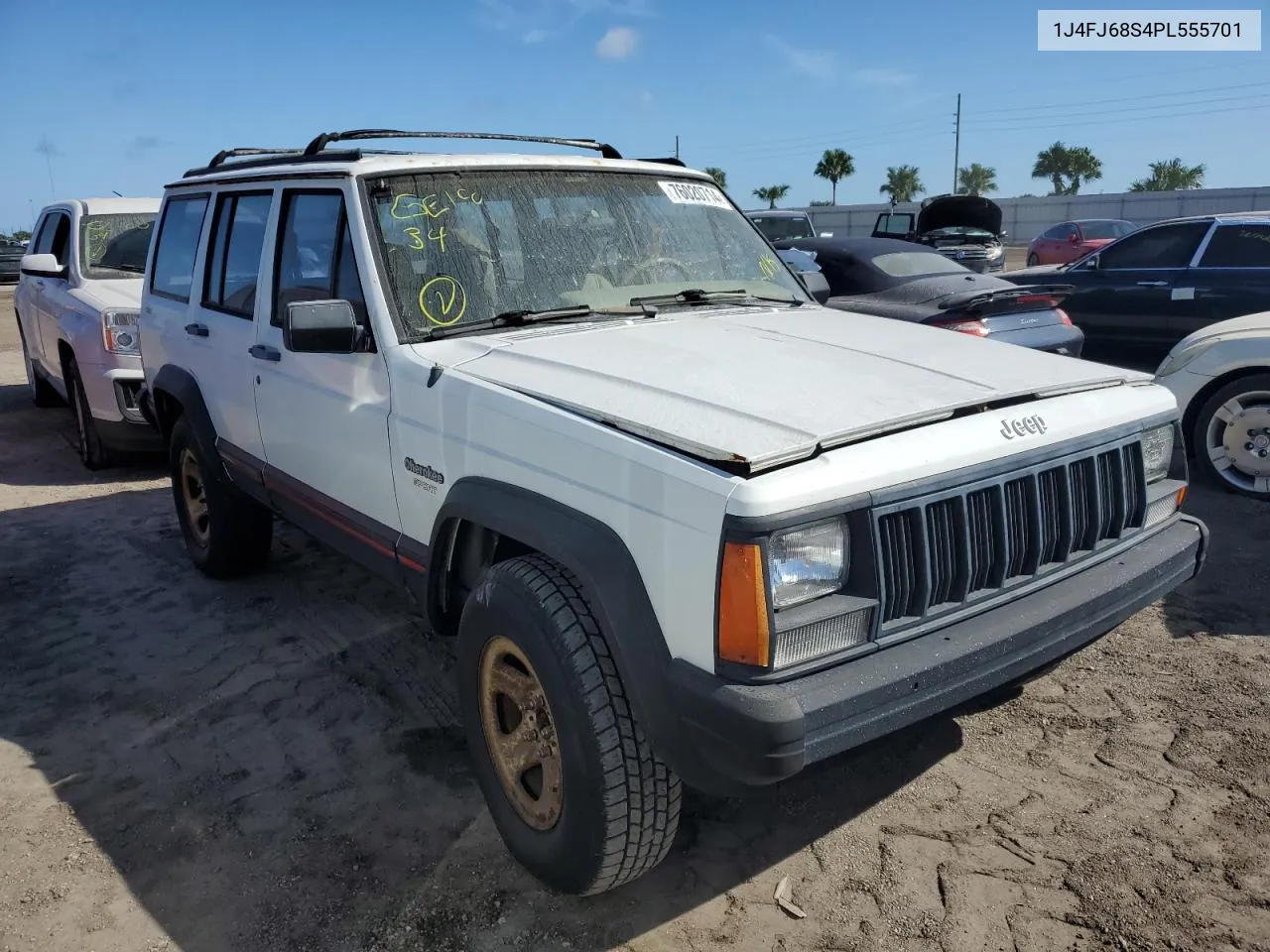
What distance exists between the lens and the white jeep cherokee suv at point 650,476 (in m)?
2.18

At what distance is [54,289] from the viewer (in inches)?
318

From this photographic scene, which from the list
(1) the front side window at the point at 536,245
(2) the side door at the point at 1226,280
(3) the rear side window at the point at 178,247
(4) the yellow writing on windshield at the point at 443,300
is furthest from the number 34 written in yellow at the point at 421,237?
(2) the side door at the point at 1226,280

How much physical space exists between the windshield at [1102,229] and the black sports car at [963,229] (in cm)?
541

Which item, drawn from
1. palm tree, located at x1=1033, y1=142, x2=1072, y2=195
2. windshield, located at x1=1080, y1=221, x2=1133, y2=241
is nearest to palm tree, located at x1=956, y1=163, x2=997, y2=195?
palm tree, located at x1=1033, y1=142, x2=1072, y2=195

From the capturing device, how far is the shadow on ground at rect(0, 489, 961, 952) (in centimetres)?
270

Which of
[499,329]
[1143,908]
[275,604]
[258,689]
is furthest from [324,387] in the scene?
[1143,908]

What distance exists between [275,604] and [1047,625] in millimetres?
3673

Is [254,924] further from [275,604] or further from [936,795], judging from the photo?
[275,604]

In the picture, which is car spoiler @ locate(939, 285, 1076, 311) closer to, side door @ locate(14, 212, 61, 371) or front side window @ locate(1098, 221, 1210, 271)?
front side window @ locate(1098, 221, 1210, 271)

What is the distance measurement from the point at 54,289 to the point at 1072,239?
62.3ft

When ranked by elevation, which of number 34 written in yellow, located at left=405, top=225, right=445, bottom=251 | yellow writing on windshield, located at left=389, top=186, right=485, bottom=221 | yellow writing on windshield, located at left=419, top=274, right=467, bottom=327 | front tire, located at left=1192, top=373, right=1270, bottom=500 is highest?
yellow writing on windshield, located at left=389, top=186, right=485, bottom=221

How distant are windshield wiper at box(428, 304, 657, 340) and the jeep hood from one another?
0.22 ft

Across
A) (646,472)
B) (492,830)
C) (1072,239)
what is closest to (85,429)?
(492,830)

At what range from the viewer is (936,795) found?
312 centimetres
